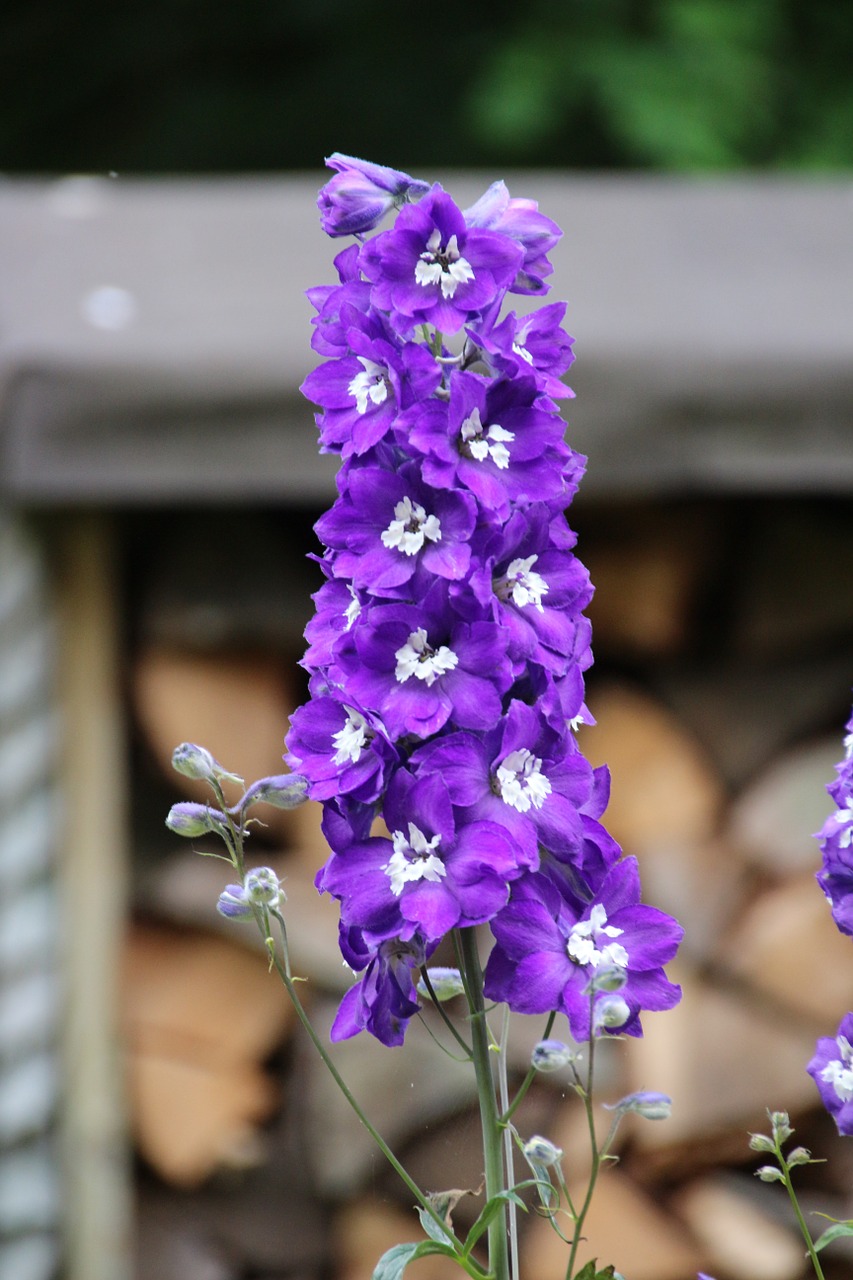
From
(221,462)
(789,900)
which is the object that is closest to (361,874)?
(221,462)

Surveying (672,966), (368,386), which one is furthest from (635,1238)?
(368,386)

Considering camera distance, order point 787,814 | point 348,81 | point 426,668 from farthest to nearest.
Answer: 1. point 348,81
2. point 787,814
3. point 426,668

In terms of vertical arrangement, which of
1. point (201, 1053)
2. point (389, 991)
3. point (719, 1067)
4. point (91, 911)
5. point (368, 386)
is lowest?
point (389, 991)

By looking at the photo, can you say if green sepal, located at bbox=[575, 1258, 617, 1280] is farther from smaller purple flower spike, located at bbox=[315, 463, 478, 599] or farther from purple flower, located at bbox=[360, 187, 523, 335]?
purple flower, located at bbox=[360, 187, 523, 335]

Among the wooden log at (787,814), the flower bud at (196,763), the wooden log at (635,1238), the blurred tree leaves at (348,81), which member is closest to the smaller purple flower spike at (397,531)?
the flower bud at (196,763)

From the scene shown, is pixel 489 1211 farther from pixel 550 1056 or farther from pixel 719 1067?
pixel 719 1067

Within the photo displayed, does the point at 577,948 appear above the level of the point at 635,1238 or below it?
below

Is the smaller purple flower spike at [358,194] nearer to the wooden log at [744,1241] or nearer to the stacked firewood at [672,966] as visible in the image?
the stacked firewood at [672,966]

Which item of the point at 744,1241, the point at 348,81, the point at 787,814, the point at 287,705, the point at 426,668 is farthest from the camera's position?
the point at 348,81
